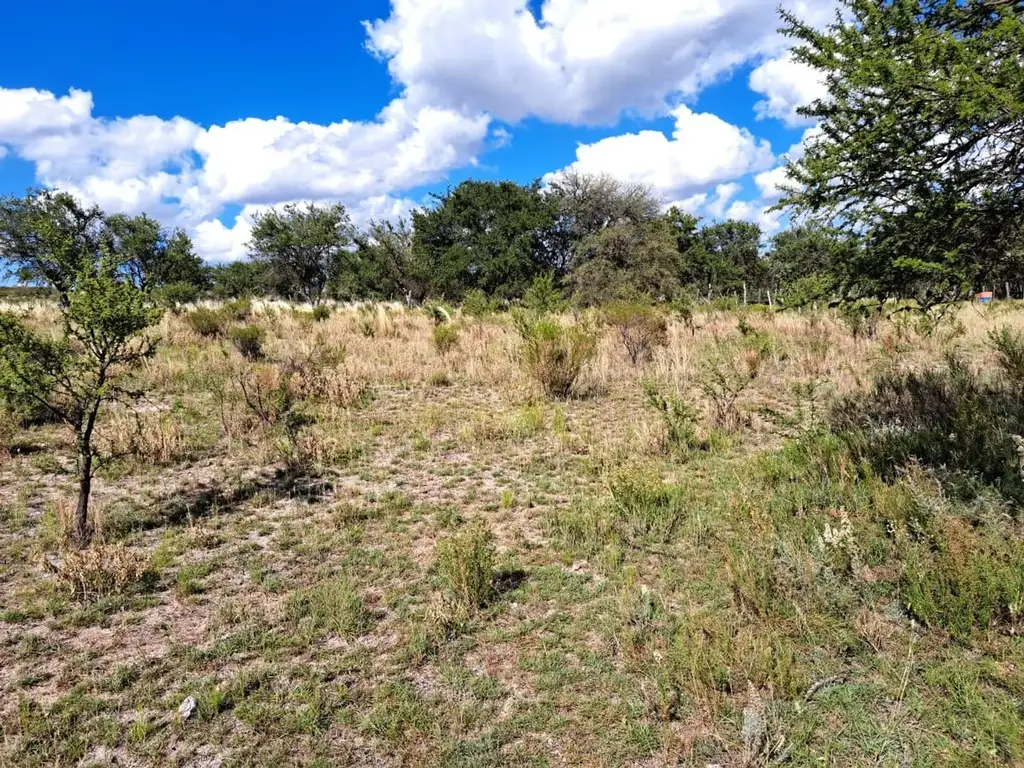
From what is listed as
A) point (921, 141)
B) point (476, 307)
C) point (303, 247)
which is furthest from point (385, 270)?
point (921, 141)

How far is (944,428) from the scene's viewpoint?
546 centimetres

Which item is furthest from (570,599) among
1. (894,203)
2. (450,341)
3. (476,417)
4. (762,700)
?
(450,341)

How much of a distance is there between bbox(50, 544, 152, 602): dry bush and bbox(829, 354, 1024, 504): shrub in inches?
212

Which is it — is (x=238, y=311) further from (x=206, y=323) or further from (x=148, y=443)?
(x=148, y=443)

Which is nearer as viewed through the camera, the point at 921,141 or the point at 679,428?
the point at 921,141

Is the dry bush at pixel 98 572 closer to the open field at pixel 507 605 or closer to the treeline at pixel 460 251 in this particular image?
the open field at pixel 507 605

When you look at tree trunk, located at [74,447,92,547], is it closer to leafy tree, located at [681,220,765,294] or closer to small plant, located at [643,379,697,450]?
small plant, located at [643,379,697,450]

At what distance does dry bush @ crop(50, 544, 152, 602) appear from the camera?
3.46 meters

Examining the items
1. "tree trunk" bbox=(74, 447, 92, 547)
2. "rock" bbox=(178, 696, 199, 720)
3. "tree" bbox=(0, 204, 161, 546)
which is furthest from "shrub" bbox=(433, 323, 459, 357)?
"rock" bbox=(178, 696, 199, 720)

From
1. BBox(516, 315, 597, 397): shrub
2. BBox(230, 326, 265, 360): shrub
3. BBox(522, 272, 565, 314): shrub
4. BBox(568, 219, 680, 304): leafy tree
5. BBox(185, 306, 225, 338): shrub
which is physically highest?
BBox(568, 219, 680, 304): leafy tree

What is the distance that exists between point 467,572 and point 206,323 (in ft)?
40.2

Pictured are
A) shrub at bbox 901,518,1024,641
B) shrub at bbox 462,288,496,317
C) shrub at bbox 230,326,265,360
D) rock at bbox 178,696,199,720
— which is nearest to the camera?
rock at bbox 178,696,199,720

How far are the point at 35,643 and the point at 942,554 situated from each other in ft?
16.7

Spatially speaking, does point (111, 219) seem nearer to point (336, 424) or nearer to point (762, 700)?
point (336, 424)
